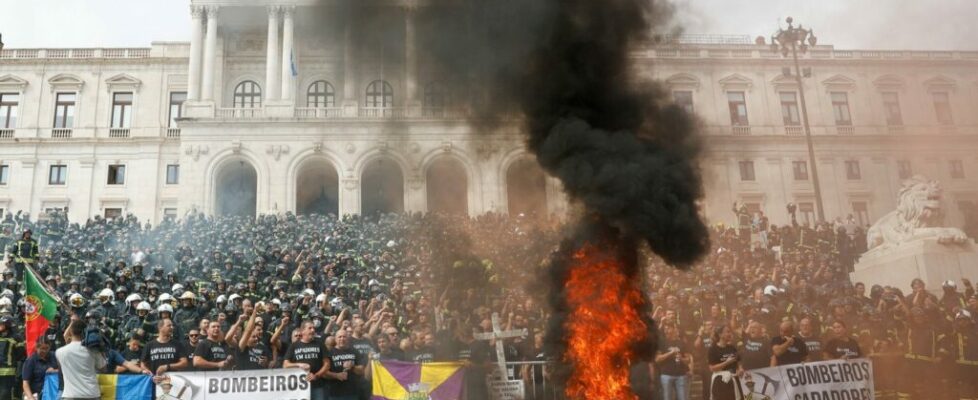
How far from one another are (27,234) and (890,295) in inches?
736

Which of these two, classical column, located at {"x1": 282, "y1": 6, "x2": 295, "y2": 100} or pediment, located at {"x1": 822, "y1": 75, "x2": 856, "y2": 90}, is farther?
pediment, located at {"x1": 822, "y1": 75, "x2": 856, "y2": 90}

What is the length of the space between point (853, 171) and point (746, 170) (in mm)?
5157

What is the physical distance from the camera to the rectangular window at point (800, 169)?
37719 mm

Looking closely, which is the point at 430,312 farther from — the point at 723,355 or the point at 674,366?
the point at 723,355

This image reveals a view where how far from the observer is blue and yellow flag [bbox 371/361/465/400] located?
10.2 meters

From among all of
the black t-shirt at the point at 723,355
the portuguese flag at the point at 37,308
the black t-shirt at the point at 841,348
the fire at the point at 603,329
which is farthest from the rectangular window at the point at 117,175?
the black t-shirt at the point at 841,348

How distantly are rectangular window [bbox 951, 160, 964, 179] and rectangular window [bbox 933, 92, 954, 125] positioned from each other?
1.07 m

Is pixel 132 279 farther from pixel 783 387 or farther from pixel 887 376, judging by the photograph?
pixel 887 376

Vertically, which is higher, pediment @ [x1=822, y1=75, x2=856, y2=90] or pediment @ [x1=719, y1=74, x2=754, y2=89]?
pediment @ [x1=719, y1=74, x2=754, y2=89]

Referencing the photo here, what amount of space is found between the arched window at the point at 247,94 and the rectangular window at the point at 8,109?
44.7 feet

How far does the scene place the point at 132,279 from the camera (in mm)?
15688

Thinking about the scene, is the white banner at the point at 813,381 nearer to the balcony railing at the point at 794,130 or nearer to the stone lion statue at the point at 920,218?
the stone lion statue at the point at 920,218

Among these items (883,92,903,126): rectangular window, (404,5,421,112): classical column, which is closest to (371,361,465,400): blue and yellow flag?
(404,5,421,112): classical column

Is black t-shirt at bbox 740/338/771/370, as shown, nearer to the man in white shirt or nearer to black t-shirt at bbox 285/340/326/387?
black t-shirt at bbox 285/340/326/387
